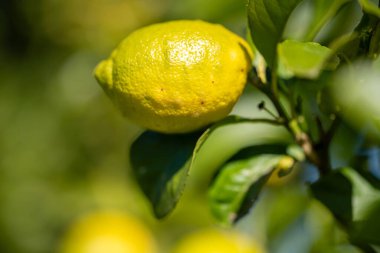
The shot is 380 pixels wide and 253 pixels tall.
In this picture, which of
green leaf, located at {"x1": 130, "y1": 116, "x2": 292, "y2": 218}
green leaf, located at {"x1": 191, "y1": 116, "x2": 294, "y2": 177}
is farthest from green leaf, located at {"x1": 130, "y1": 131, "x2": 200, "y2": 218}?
green leaf, located at {"x1": 191, "y1": 116, "x2": 294, "y2": 177}

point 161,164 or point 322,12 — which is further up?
point 322,12

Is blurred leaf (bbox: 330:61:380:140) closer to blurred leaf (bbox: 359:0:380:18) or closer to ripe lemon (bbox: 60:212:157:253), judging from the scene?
blurred leaf (bbox: 359:0:380:18)

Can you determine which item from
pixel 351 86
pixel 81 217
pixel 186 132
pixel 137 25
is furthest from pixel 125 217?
pixel 351 86

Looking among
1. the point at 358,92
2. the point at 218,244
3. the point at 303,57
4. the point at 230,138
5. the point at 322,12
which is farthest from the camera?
the point at 218,244

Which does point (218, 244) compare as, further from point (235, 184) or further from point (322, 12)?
point (322, 12)

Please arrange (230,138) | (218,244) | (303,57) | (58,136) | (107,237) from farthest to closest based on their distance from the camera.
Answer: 1. (58,136)
2. (107,237)
3. (218,244)
4. (230,138)
5. (303,57)

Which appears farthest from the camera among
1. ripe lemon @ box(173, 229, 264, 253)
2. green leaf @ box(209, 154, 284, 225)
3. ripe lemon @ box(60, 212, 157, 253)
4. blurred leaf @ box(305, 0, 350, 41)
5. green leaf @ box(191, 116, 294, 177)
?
ripe lemon @ box(60, 212, 157, 253)

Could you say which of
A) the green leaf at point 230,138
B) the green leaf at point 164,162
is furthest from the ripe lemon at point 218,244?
the green leaf at point 164,162

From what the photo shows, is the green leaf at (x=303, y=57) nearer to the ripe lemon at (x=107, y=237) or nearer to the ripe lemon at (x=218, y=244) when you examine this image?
the ripe lemon at (x=218, y=244)

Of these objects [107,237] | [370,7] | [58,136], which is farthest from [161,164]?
[58,136]
